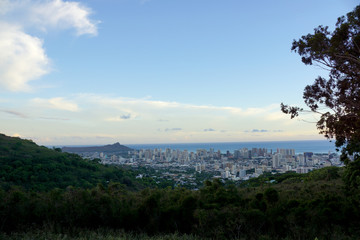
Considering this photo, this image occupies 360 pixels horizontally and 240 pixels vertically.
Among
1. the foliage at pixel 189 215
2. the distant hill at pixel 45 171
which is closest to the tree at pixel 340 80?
the foliage at pixel 189 215

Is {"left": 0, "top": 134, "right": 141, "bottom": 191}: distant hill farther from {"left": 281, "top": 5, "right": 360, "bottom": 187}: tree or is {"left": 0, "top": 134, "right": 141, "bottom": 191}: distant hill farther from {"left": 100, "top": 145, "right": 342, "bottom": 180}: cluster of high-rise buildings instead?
{"left": 281, "top": 5, "right": 360, "bottom": 187}: tree

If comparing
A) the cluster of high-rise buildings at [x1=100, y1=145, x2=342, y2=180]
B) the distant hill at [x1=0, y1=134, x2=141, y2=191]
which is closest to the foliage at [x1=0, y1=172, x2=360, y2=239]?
the distant hill at [x1=0, y1=134, x2=141, y2=191]

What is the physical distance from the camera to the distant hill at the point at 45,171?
862 inches

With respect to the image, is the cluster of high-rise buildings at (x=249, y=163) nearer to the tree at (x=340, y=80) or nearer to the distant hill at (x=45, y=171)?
the distant hill at (x=45, y=171)

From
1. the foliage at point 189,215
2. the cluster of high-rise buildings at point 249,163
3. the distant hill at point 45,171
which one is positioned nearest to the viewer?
the foliage at point 189,215

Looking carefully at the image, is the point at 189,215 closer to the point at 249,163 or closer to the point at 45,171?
the point at 45,171

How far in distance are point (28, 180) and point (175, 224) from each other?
68.0ft

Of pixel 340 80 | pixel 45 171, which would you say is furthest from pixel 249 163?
pixel 340 80

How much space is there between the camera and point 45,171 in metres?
24.7

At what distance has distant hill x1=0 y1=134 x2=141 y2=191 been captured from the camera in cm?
2189

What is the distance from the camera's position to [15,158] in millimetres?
27094

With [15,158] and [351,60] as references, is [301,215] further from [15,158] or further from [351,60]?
[15,158]

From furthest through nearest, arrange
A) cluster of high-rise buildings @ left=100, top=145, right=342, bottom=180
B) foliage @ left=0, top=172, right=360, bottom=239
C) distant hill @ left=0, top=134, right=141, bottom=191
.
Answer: cluster of high-rise buildings @ left=100, top=145, right=342, bottom=180 → distant hill @ left=0, top=134, right=141, bottom=191 → foliage @ left=0, top=172, right=360, bottom=239

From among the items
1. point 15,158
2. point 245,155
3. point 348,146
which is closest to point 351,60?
point 348,146
